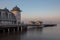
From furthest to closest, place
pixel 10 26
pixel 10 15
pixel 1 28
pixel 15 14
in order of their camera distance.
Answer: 1. pixel 15 14
2. pixel 10 15
3. pixel 10 26
4. pixel 1 28

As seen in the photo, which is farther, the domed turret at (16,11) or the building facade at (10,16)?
the domed turret at (16,11)

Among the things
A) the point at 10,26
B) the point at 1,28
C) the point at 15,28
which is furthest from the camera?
the point at 15,28

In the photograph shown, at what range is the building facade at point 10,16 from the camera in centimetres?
5117

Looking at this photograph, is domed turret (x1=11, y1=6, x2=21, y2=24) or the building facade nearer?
the building facade

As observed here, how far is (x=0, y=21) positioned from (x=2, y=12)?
137 inches

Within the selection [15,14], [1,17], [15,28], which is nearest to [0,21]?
[1,17]

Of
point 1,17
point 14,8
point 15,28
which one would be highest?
point 14,8

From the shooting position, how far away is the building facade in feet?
168

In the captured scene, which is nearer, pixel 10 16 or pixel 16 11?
pixel 10 16

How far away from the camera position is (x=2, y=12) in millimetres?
51531

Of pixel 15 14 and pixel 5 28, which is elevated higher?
pixel 15 14

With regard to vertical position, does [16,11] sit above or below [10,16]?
above

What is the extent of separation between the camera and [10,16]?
55.2 m

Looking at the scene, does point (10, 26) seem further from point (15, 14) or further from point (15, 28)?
point (15, 14)
